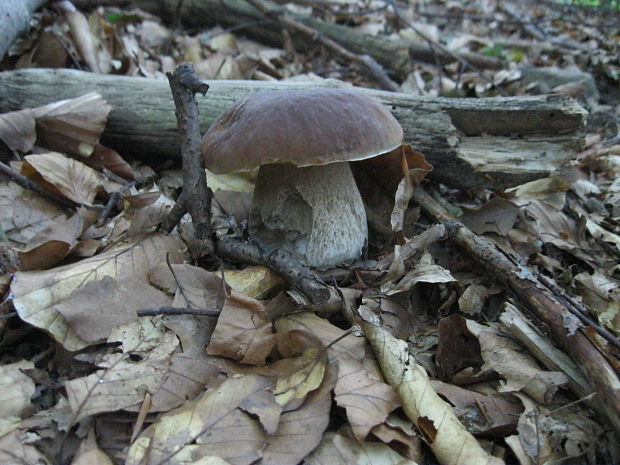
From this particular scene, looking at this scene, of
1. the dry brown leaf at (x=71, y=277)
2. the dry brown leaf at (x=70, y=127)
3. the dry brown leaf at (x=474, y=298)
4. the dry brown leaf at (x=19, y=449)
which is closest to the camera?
the dry brown leaf at (x=19, y=449)

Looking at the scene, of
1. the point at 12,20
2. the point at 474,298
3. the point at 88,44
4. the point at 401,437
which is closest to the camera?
the point at 401,437

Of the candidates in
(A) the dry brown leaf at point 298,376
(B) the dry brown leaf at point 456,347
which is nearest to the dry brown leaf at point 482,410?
(B) the dry brown leaf at point 456,347

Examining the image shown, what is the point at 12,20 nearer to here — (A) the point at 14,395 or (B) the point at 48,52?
(B) the point at 48,52

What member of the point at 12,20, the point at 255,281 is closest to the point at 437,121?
the point at 255,281

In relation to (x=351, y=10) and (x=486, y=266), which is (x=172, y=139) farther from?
(x=351, y=10)

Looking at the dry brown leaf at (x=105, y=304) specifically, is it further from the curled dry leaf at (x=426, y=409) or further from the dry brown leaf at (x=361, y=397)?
the curled dry leaf at (x=426, y=409)

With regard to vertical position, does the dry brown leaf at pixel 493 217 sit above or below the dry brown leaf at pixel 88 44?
below
